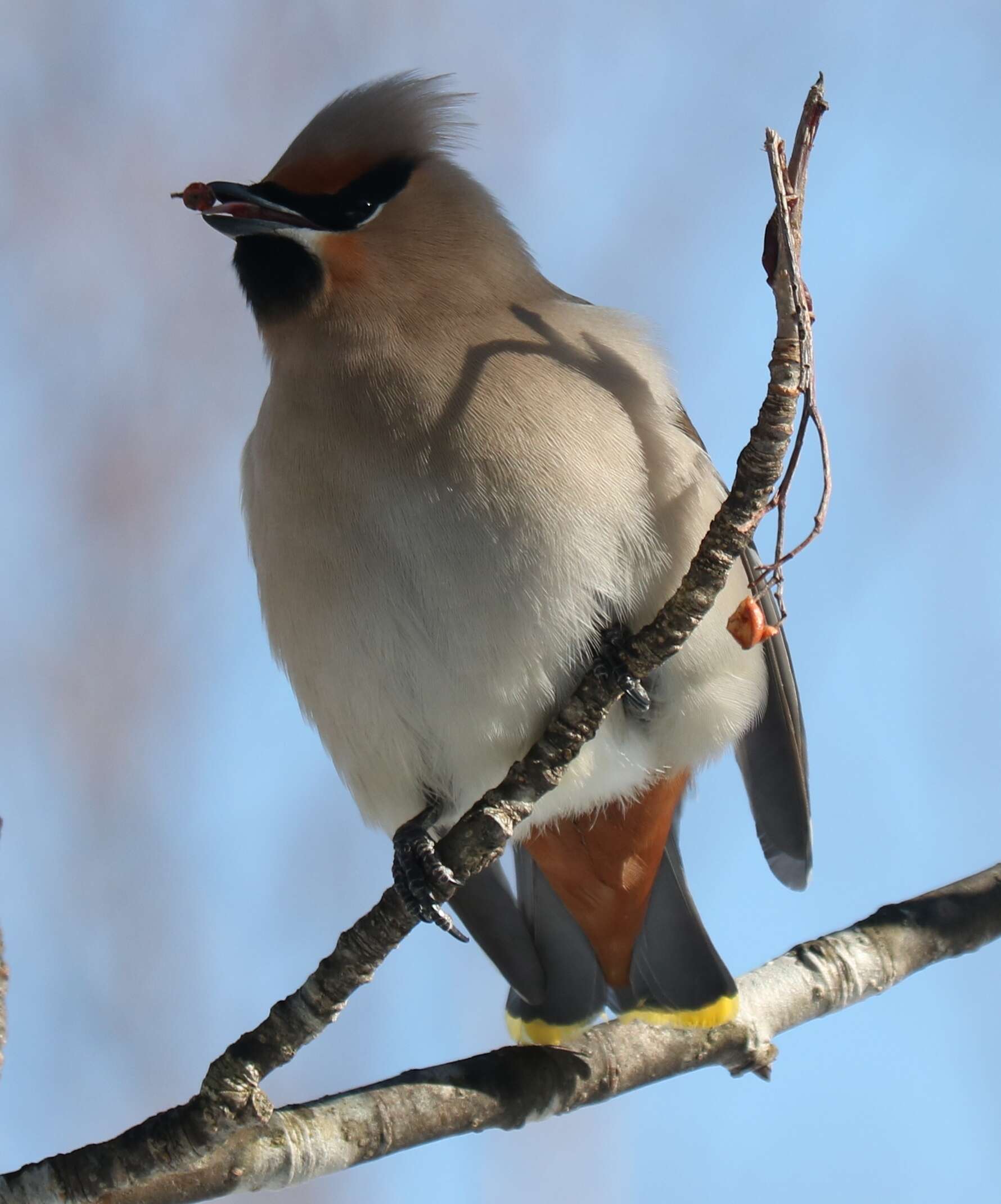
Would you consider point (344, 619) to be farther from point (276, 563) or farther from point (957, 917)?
point (957, 917)

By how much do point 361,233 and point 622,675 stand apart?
1238 millimetres

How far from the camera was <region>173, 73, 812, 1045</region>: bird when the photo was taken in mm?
2867

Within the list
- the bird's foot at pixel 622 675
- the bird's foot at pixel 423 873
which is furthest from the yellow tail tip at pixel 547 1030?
the bird's foot at pixel 622 675

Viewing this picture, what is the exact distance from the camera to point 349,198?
3.25 metres

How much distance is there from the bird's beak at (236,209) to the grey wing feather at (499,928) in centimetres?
164

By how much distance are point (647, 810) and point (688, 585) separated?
49.5 inches

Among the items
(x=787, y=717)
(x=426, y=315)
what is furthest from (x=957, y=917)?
(x=426, y=315)

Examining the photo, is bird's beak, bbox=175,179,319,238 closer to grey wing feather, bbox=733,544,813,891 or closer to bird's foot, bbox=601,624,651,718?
bird's foot, bbox=601,624,651,718

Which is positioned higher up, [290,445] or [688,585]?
[290,445]

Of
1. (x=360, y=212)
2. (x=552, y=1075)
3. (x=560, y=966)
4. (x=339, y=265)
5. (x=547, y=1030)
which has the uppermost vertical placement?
(x=360, y=212)

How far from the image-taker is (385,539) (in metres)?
2.90

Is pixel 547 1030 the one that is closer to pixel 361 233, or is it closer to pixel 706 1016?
pixel 706 1016

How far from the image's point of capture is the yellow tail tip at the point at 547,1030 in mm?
3611

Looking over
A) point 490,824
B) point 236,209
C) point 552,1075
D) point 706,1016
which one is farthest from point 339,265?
point 706,1016
